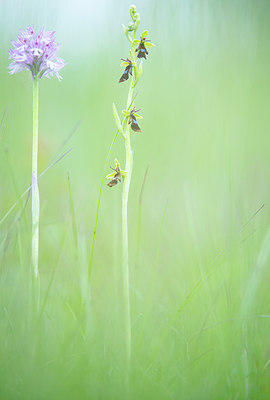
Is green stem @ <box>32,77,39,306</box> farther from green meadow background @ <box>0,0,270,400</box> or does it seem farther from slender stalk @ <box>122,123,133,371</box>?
slender stalk @ <box>122,123,133,371</box>

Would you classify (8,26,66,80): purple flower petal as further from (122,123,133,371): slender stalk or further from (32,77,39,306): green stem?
(122,123,133,371): slender stalk

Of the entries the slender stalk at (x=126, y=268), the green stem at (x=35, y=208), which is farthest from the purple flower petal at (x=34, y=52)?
the slender stalk at (x=126, y=268)

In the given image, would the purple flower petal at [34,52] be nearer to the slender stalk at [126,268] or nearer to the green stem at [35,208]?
the green stem at [35,208]

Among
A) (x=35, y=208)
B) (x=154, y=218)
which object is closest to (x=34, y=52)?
(x=35, y=208)

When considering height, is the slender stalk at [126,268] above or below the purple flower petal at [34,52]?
below

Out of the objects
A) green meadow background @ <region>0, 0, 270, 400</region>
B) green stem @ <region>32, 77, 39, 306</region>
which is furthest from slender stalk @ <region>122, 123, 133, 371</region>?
green stem @ <region>32, 77, 39, 306</region>

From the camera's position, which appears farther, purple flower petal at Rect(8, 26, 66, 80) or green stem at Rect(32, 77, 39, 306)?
purple flower petal at Rect(8, 26, 66, 80)

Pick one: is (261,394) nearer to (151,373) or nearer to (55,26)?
(151,373)

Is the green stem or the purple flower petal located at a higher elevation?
the purple flower petal

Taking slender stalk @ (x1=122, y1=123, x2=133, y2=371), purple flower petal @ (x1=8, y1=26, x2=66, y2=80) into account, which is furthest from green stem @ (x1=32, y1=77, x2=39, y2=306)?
slender stalk @ (x1=122, y1=123, x2=133, y2=371)

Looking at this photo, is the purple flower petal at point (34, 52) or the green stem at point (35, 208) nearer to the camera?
the green stem at point (35, 208)
